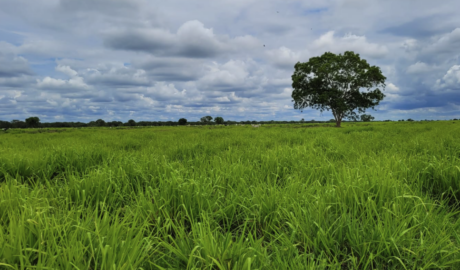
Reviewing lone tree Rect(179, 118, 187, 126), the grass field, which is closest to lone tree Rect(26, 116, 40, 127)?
lone tree Rect(179, 118, 187, 126)

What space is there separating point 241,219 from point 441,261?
1711 millimetres

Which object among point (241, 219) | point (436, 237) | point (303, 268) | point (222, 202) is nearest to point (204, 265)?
point (303, 268)

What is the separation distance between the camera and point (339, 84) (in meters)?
37.4

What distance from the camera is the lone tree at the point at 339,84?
3606cm

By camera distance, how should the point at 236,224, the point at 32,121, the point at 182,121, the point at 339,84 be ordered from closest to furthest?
1. the point at 236,224
2. the point at 339,84
3. the point at 32,121
4. the point at 182,121

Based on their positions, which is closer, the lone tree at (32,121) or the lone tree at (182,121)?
the lone tree at (32,121)

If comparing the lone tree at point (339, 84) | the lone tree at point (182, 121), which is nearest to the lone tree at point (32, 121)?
the lone tree at point (182, 121)

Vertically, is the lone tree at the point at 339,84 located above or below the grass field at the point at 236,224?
above

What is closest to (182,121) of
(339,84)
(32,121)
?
(32,121)

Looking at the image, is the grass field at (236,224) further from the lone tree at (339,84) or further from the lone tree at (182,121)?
the lone tree at (182,121)

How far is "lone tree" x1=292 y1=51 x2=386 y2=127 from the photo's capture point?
1420 inches

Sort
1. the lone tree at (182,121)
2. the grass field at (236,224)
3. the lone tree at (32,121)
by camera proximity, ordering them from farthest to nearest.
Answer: the lone tree at (182,121)
the lone tree at (32,121)
the grass field at (236,224)

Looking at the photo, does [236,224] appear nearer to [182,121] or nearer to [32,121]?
[182,121]

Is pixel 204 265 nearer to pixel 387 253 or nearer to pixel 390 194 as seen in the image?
pixel 387 253
